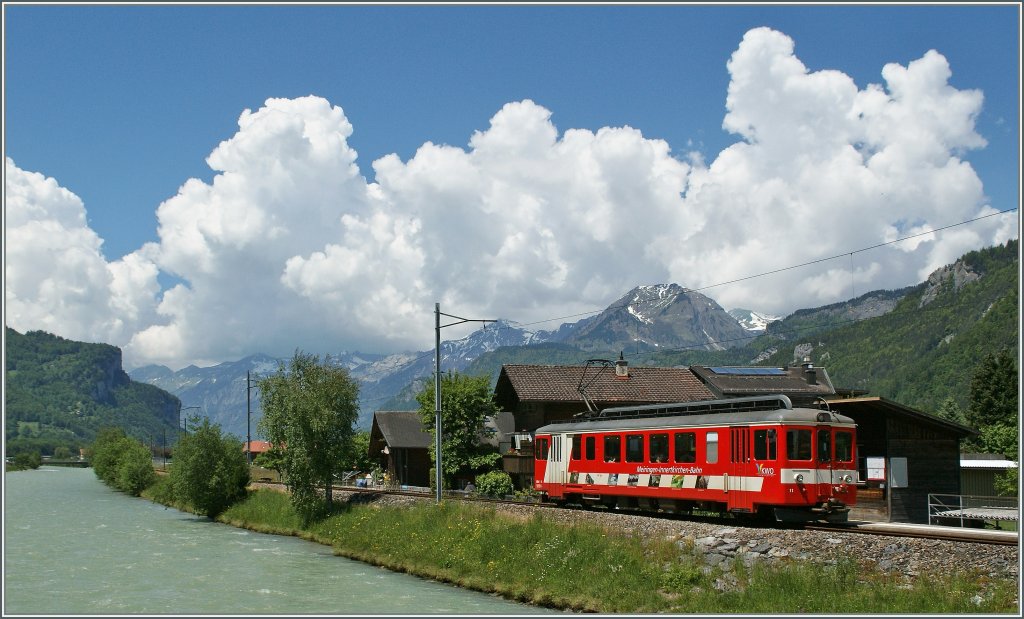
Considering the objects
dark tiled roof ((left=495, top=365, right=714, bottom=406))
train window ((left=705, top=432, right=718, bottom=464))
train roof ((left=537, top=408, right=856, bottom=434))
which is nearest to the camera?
train roof ((left=537, top=408, right=856, bottom=434))

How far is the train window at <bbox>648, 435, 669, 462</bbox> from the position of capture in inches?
1251

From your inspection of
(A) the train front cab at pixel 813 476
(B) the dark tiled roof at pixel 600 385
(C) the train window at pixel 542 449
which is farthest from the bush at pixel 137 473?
(A) the train front cab at pixel 813 476

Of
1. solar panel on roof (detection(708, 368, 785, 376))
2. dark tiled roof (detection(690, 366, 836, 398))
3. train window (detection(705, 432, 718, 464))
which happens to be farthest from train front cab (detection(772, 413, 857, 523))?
solar panel on roof (detection(708, 368, 785, 376))

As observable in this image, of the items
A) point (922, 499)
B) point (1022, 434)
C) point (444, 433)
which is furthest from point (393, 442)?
point (1022, 434)

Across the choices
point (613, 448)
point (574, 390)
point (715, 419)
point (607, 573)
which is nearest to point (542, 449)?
point (613, 448)

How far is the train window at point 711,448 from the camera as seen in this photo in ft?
96.8

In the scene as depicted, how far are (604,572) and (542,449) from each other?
41.6ft

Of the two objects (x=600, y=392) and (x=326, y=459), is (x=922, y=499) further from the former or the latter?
(x=326, y=459)

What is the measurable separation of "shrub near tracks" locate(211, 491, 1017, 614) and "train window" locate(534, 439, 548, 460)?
4.17 meters

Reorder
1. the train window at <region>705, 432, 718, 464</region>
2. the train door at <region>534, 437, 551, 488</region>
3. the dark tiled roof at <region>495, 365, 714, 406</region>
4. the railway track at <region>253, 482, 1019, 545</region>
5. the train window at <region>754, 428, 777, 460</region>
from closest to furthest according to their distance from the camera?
the railway track at <region>253, 482, 1019, 545</region> → the train window at <region>754, 428, 777, 460</region> → the train window at <region>705, 432, 718, 464</region> → the train door at <region>534, 437, 551, 488</region> → the dark tiled roof at <region>495, 365, 714, 406</region>

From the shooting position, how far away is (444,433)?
5491cm

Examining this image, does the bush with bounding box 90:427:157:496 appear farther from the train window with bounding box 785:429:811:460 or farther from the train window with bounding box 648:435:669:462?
the train window with bounding box 785:429:811:460

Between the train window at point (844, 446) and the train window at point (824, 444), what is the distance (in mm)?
394

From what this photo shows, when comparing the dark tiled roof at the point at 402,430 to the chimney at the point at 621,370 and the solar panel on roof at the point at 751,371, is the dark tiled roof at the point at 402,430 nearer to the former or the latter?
the chimney at the point at 621,370
